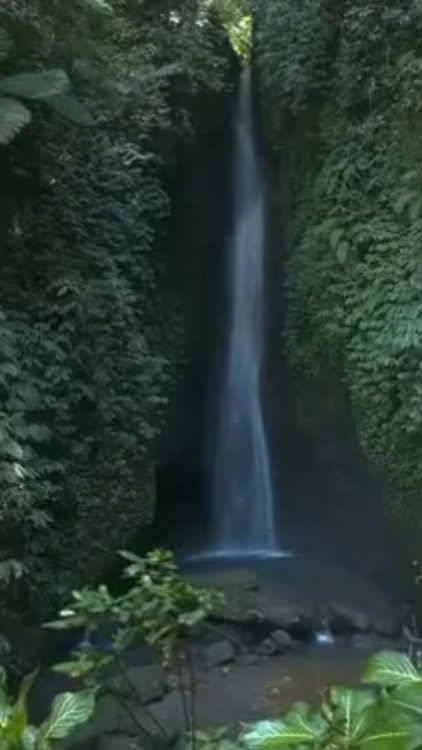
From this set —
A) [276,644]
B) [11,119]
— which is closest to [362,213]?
[11,119]

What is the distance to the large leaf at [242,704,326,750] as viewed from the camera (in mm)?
2287

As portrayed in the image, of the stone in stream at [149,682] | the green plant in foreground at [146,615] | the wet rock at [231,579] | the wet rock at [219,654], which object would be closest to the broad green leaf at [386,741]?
the green plant in foreground at [146,615]

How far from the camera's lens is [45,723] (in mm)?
2639

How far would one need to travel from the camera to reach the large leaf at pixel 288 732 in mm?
2287

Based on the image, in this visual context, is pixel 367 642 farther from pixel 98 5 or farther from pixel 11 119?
pixel 98 5

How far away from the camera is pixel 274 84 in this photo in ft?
35.0

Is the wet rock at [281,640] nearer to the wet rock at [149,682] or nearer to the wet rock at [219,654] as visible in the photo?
the wet rock at [219,654]

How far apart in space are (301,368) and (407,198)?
235 cm

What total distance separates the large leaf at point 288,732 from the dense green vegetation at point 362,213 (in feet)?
19.2

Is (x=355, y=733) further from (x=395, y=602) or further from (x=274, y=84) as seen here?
(x=274, y=84)

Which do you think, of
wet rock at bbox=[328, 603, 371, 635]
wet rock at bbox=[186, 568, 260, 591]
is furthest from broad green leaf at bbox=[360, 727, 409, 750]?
wet rock at bbox=[186, 568, 260, 591]

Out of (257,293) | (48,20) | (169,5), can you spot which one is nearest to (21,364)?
(48,20)

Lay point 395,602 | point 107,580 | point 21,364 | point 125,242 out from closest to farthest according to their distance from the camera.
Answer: point 21,364 < point 107,580 < point 395,602 < point 125,242

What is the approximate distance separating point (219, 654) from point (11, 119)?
3.95m
